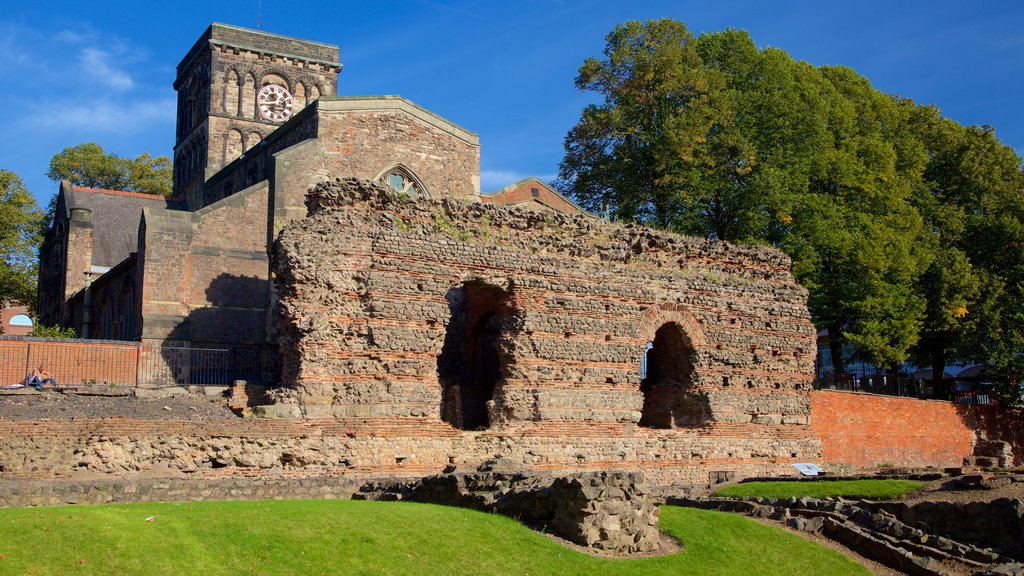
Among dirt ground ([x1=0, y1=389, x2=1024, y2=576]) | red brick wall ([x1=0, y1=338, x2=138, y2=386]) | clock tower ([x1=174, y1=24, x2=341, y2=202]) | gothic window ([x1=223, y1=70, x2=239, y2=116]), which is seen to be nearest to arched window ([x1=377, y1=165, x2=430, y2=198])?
red brick wall ([x1=0, y1=338, x2=138, y2=386])

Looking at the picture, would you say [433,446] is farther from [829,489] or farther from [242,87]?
[242,87]

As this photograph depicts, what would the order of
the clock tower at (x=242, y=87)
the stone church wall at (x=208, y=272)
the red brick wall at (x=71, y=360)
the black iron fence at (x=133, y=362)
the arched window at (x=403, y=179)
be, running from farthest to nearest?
the clock tower at (x=242, y=87)
the arched window at (x=403, y=179)
the stone church wall at (x=208, y=272)
the black iron fence at (x=133, y=362)
the red brick wall at (x=71, y=360)

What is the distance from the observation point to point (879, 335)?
31.4 metres

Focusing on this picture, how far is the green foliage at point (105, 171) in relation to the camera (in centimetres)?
5147

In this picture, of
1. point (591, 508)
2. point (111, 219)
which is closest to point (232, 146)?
point (111, 219)

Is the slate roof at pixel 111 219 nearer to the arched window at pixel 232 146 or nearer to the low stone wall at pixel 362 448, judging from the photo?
the arched window at pixel 232 146

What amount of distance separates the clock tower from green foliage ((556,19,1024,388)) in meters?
18.7

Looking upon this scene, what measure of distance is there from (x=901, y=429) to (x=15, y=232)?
1238 inches

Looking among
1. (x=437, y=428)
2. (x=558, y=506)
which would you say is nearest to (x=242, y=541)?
(x=558, y=506)

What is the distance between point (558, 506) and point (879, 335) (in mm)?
21366

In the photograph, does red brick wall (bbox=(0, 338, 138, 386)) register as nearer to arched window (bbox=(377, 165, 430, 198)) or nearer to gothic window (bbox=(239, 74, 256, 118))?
arched window (bbox=(377, 165, 430, 198))

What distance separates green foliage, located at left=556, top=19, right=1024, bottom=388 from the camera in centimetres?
3156

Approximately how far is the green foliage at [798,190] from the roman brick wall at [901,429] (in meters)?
1.97

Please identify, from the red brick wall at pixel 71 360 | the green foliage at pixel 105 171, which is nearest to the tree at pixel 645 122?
the red brick wall at pixel 71 360
